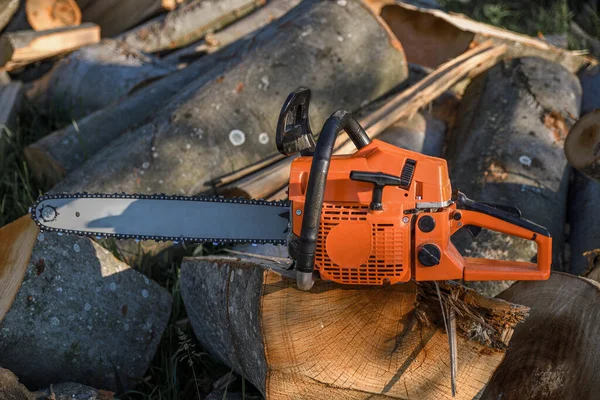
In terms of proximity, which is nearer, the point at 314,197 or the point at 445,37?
the point at 314,197

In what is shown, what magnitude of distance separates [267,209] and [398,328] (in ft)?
1.84

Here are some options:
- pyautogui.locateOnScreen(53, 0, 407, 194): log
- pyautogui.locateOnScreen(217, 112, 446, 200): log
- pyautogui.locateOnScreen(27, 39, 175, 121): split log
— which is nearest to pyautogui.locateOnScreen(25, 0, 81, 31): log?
pyautogui.locateOnScreen(27, 39, 175, 121): split log

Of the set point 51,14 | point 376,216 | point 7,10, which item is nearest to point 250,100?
point 376,216

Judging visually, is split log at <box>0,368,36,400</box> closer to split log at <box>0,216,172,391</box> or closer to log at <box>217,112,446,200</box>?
split log at <box>0,216,172,391</box>

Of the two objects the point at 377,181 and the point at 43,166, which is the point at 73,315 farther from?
the point at 43,166

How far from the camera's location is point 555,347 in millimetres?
2127

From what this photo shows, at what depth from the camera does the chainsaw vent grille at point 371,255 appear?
6.37 ft

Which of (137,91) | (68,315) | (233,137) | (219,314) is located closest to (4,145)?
(137,91)

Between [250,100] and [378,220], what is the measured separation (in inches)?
65.4

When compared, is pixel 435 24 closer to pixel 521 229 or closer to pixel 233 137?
pixel 233 137

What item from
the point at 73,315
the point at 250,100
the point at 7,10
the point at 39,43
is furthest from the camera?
the point at 7,10

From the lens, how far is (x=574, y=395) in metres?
2.00

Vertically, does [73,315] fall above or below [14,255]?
below

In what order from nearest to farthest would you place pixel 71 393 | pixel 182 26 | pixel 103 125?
1. pixel 71 393
2. pixel 103 125
3. pixel 182 26
